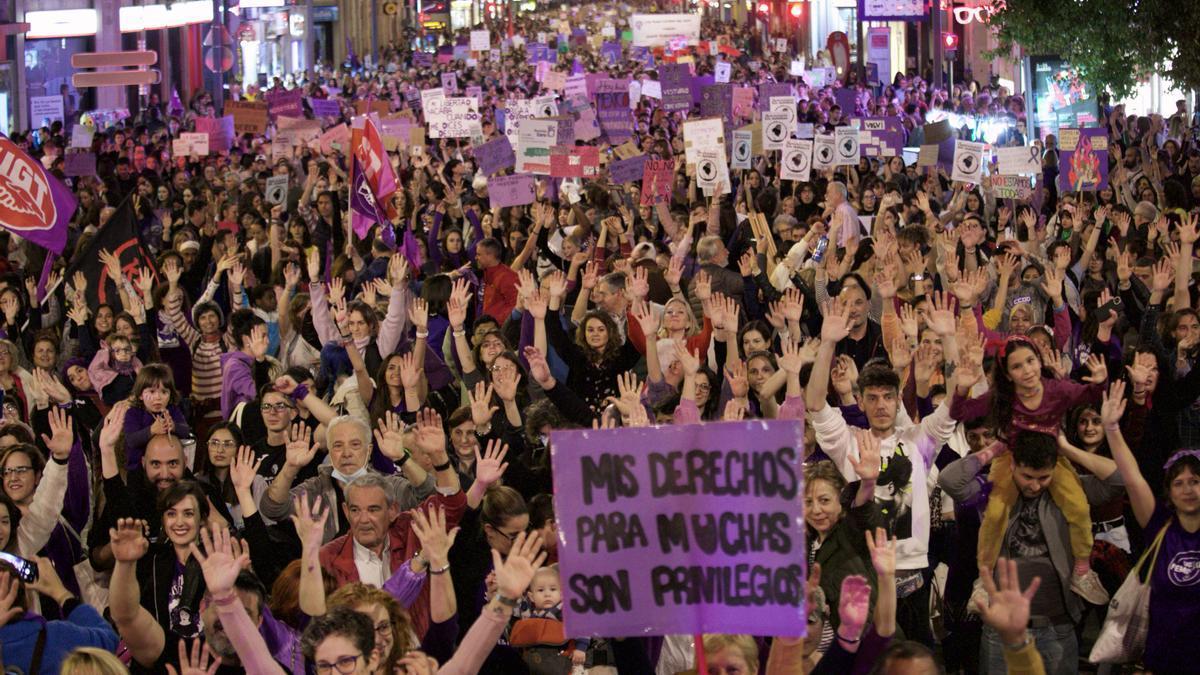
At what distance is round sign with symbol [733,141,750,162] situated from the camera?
63.9 ft

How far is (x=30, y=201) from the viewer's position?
12.3m

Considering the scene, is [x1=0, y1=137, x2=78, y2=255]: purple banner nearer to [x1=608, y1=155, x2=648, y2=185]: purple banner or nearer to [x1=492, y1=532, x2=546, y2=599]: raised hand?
[x1=608, y1=155, x2=648, y2=185]: purple banner

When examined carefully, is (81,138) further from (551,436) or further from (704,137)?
(551,436)

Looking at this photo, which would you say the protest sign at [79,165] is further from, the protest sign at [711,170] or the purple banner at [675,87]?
the protest sign at [711,170]

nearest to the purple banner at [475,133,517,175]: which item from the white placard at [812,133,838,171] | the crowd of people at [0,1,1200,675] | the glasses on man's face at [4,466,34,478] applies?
the crowd of people at [0,1,1200,675]

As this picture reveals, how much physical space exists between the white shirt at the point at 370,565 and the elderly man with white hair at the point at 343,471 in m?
0.30

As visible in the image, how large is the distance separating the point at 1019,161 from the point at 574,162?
4.46m

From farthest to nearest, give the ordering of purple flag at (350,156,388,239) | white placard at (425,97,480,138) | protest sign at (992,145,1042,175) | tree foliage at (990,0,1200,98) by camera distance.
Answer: white placard at (425,97,480,138) → tree foliage at (990,0,1200,98) → protest sign at (992,145,1042,175) → purple flag at (350,156,388,239)

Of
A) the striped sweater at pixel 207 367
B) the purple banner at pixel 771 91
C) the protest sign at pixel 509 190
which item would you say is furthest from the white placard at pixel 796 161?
the striped sweater at pixel 207 367

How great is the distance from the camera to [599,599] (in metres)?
4.77

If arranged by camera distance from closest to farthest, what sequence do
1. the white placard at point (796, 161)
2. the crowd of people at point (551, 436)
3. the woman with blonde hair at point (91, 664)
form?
the woman with blonde hair at point (91, 664) → the crowd of people at point (551, 436) → the white placard at point (796, 161)

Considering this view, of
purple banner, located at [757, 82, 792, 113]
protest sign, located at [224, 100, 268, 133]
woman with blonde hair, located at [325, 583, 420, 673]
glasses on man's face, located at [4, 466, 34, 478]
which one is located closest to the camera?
woman with blonde hair, located at [325, 583, 420, 673]

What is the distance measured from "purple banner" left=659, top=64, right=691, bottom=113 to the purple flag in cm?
1093

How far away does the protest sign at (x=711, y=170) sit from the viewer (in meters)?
16.7
